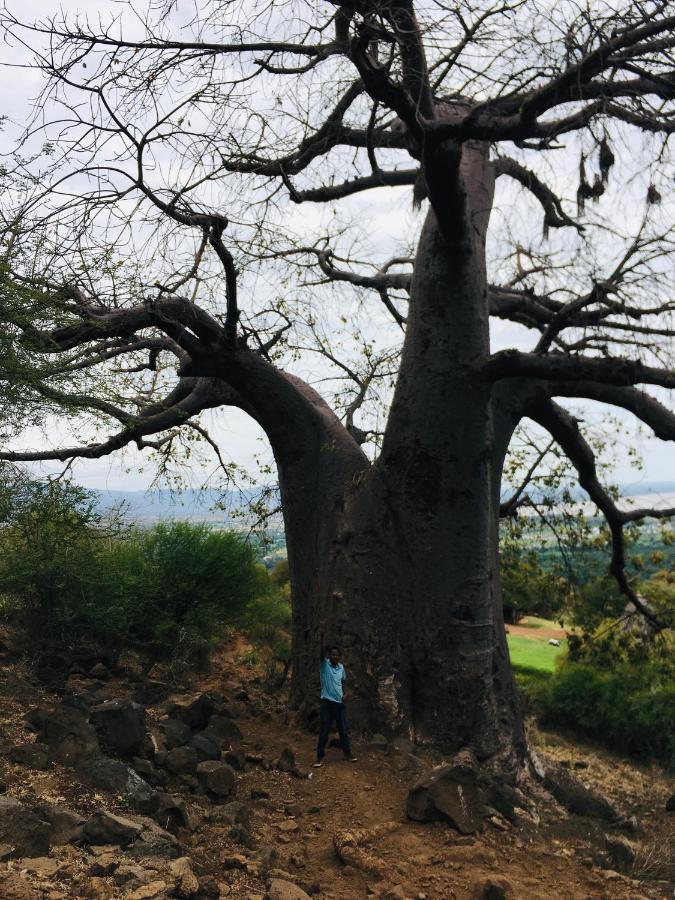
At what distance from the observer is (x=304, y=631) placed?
7891 millimetres

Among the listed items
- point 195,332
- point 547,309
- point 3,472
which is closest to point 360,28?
point 195,332

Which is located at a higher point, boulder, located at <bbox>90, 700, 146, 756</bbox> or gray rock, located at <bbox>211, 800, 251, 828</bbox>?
boulder, located at <bbox>90, 700, 146, 756</bbox>

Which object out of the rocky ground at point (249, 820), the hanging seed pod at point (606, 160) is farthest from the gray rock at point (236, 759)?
the hanging seed pod at point (606, 160)

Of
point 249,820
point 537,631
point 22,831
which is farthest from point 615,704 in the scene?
point 22,831

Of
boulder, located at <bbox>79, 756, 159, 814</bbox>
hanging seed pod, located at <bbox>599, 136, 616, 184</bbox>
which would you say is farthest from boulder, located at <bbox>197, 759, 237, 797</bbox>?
hanging seed pod, located at <bbox>599, 136, 616, 184</bbox>

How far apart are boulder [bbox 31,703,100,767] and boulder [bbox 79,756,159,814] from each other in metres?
0.17

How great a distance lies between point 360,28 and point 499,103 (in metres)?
1.08

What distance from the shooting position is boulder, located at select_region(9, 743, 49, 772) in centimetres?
490

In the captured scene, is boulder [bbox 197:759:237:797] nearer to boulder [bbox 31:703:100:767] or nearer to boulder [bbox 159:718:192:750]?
boulder [bbox 159:718:192:750]

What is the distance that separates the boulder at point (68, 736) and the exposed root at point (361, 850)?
155 cm

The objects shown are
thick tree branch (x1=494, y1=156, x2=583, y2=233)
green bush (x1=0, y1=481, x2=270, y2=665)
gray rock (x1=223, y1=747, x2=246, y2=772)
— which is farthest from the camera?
thick tree branch (x1=494, y1=156, x2=583, y2=233)

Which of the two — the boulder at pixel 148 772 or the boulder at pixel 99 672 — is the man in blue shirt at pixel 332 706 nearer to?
the boulder at pixel 148 772

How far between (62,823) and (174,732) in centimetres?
209

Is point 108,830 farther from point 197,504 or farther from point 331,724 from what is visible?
point 197,504
